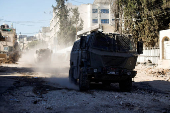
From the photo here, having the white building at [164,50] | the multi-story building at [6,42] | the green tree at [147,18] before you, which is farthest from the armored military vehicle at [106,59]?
the multi-story building at [6,42]

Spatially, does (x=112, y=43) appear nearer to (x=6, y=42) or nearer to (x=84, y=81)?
(x=84, y=81)

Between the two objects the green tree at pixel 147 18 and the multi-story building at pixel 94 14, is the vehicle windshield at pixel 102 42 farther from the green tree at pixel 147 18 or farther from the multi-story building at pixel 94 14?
the multi-story building at pixel 94 14

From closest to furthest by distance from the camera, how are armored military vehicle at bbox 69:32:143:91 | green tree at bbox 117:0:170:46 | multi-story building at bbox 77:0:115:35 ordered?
armored military vehicle at bbox 69:32:143:91
green tree at bbox 117:0:170:46
multi-story building at bbox 77:0:115:35

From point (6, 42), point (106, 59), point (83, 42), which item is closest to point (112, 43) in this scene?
Answer: point (106, 59)

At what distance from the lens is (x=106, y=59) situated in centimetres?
863

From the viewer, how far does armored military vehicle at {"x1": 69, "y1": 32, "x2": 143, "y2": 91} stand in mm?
8641

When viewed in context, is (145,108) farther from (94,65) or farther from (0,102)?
(0,102)

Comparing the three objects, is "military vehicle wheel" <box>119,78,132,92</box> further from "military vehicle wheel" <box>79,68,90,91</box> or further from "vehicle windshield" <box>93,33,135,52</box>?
"military vehicle wheel" <box>79,68,90,91</box>

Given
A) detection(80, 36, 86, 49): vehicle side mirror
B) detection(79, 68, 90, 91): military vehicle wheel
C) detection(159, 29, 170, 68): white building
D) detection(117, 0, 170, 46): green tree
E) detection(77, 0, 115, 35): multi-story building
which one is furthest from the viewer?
detection(77, 0, 115, 35): multi-story building

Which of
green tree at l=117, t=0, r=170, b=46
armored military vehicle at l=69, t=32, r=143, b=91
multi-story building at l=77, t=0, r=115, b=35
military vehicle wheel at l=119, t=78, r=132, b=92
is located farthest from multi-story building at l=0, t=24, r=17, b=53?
multi-story building at l=77, t=0, r=115, b=35

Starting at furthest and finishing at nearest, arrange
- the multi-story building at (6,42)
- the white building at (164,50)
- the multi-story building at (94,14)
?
1. the multi-story building at (94,14)
2. the multi-story building at (6,42)
3. the white building at (164,50)

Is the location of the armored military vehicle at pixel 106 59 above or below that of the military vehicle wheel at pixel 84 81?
above

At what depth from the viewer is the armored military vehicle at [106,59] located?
28.3 feet

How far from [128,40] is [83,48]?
6.58 ft
